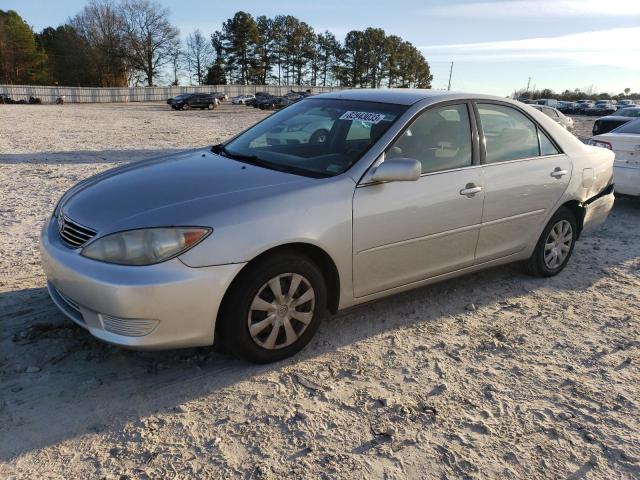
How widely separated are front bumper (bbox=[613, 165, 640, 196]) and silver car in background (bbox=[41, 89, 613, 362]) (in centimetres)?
329

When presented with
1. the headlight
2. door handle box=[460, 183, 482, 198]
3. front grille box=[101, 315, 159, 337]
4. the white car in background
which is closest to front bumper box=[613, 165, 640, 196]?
the white car in background

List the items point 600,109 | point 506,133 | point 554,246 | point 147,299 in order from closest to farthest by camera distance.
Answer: point 147,299, point 506,133, point 554,246, point 600,109

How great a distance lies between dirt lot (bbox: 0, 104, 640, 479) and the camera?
2.54 meters

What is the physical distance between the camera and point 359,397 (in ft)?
10.0

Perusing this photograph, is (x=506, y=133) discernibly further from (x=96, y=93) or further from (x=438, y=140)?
(x=96, y=93)

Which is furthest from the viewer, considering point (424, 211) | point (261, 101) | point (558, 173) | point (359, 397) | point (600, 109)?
point (600, 109)

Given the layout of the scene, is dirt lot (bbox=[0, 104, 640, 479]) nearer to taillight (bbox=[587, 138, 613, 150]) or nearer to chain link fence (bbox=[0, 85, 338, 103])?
taillight (bbox=[587, 138, 613, 150])

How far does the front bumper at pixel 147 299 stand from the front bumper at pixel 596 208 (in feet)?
12.2

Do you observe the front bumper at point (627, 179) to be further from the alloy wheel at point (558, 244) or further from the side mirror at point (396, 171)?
the side mirror at point (396, 171)

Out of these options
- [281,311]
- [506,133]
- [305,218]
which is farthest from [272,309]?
[506,133]

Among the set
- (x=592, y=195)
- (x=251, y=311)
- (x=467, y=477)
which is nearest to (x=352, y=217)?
(x=251, y=311)

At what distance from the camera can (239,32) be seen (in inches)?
3563

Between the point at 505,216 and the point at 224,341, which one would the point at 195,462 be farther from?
the point at 505,216

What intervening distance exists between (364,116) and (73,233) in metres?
2.14
